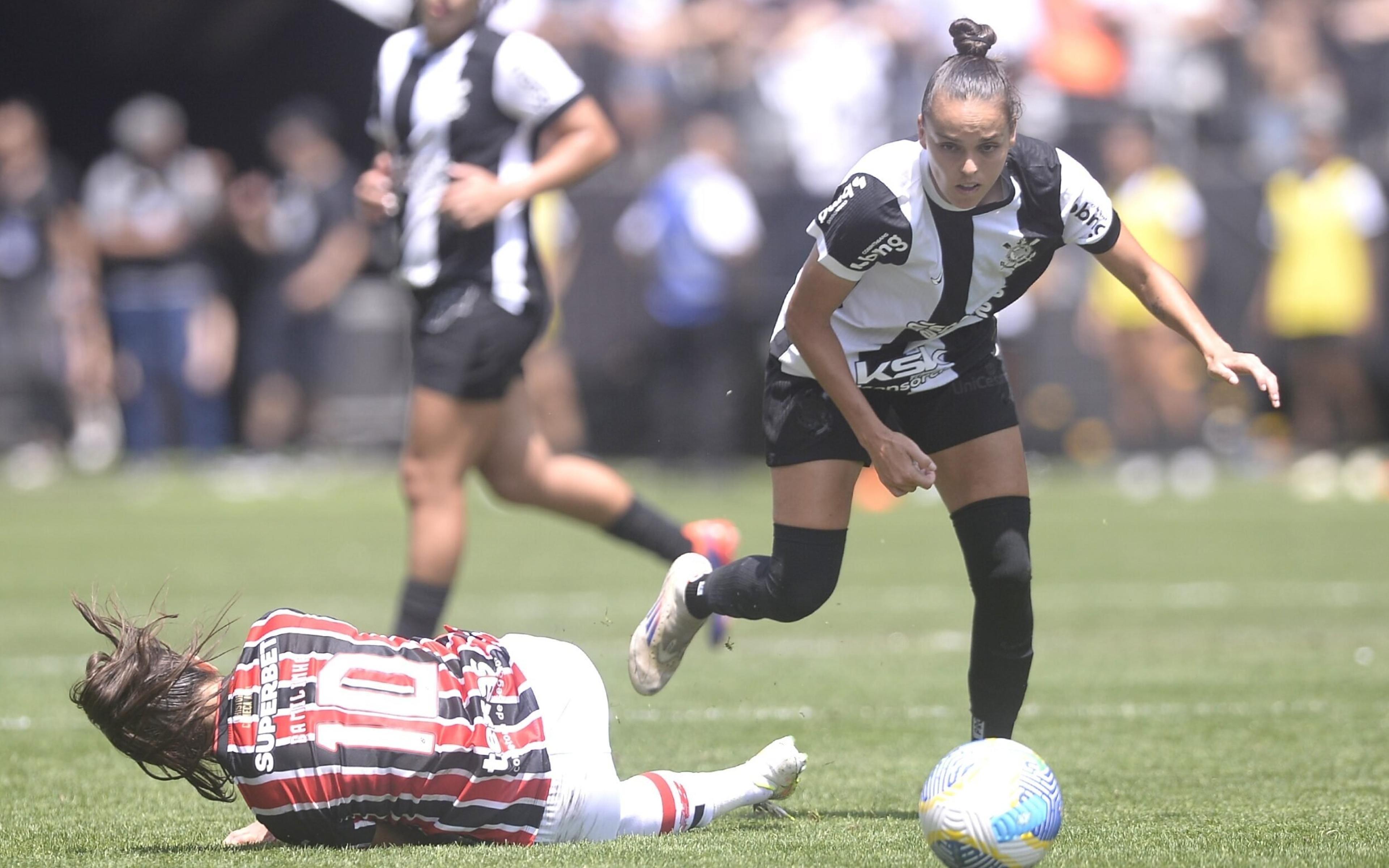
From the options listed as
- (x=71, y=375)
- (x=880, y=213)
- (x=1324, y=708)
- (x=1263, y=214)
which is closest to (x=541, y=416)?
→ (x=71, y=375)

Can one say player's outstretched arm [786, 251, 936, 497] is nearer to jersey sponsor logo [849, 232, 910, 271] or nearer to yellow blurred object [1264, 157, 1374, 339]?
jersey sponsor logo [849, 232, 910, 271]

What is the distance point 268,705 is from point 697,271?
11.9 meters

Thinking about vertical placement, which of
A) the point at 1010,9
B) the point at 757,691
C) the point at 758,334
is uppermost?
the point at 1010,9

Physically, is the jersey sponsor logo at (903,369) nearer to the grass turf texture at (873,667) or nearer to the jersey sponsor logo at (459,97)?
the grass turf texture at (873,667)

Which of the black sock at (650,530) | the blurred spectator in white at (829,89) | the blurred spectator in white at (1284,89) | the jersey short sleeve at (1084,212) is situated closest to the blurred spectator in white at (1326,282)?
the blurred spectator in white at (1284,89)

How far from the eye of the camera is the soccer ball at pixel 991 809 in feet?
12.3

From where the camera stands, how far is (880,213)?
4.37 metres

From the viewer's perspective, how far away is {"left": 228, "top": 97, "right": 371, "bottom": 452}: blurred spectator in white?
17750 millimetres

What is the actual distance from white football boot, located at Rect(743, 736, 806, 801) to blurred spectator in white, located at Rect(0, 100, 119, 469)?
14820mm

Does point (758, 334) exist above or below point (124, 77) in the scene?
below

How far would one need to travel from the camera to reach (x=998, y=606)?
4.77m

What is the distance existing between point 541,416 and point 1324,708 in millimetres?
10495

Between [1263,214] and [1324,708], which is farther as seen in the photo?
[1263,214]

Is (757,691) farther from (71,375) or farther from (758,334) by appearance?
(71,375)
